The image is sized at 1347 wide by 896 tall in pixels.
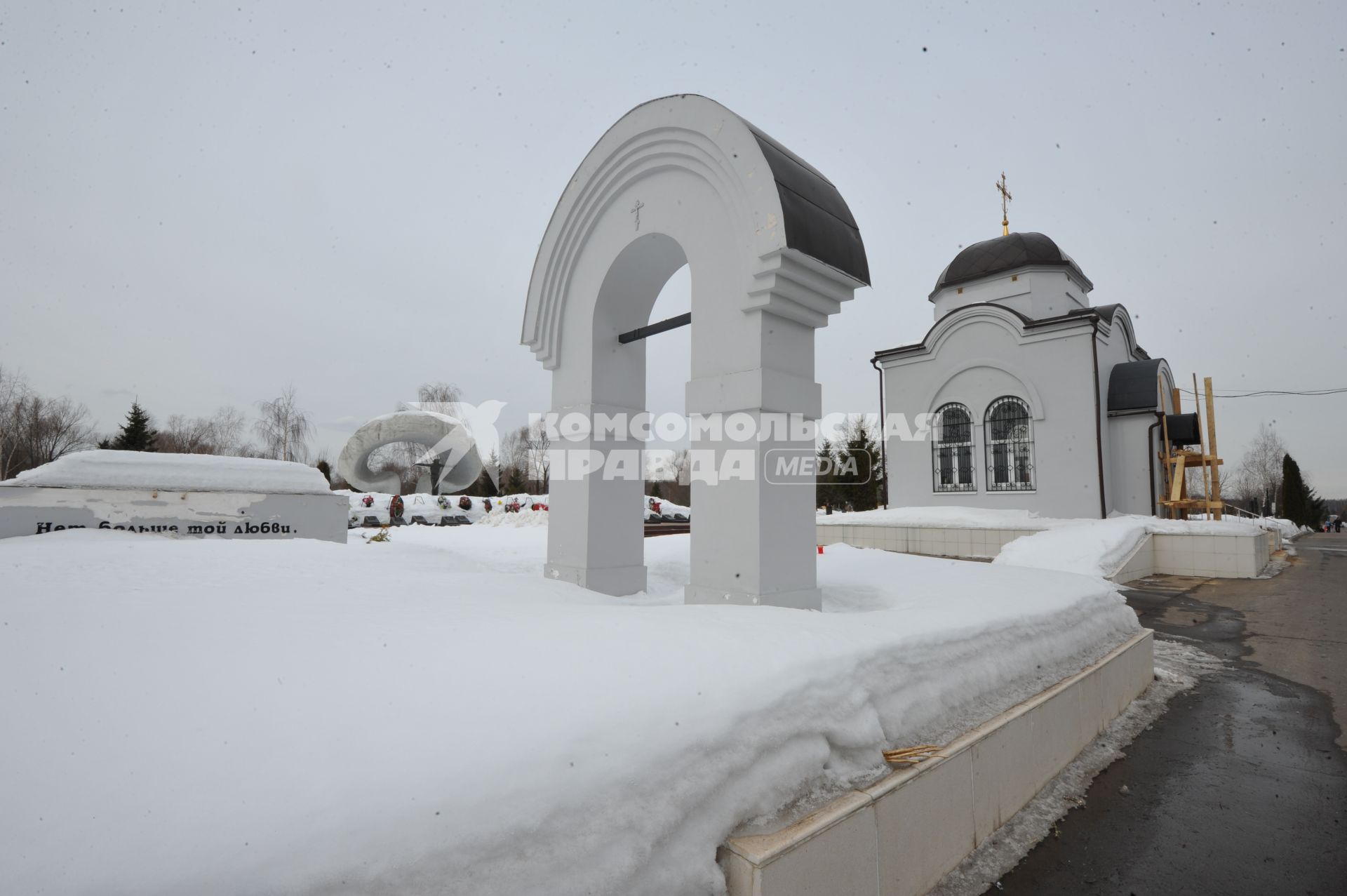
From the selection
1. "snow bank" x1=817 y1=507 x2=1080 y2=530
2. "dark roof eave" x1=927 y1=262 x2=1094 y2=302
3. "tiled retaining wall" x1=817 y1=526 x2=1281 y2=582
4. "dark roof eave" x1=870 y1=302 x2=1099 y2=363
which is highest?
"dark roof eave" x1=927 y1=262 x2=1094 y2=302

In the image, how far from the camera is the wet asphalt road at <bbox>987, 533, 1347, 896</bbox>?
9.23 feet

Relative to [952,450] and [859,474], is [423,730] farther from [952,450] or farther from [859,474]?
[859,474]

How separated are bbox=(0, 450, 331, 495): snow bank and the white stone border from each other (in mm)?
8580

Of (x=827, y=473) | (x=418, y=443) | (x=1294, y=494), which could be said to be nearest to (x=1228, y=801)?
(x=827, y=473)

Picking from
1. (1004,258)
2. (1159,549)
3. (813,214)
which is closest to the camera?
(813,214)

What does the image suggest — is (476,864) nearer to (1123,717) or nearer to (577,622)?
(577,622)

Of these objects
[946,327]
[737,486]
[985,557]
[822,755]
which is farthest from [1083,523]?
[822,755]

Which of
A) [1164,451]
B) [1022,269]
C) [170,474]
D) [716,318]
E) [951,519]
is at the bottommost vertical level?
[951,519]

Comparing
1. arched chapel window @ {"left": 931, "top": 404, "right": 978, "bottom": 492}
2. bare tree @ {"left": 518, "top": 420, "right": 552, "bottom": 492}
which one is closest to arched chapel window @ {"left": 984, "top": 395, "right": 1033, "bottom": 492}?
arched chapel window @ {"left": 931, "top": 404, "right": 978, "bottom": 492}

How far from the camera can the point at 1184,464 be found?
16.1 metres

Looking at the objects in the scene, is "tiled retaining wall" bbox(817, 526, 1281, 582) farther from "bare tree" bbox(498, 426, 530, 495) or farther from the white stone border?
"bare tree" bbox(498, 426, 530, 495)

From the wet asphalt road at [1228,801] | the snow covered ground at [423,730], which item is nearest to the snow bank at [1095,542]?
the wet asphalt road at [1228,801]

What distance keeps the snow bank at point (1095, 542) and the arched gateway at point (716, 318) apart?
26.3ft

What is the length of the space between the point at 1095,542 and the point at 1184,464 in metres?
6.51
